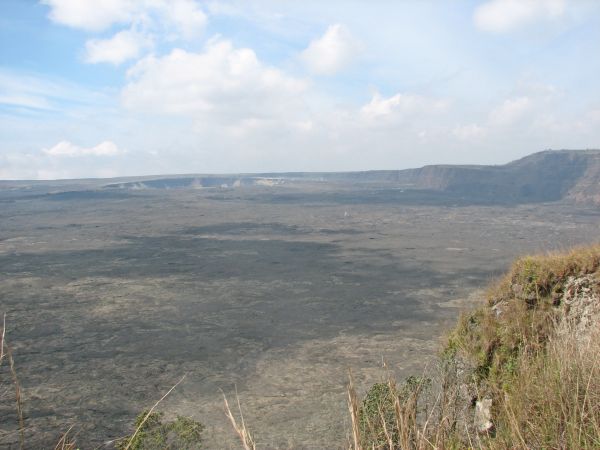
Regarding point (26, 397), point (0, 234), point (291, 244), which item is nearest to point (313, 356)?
point (26, 397)

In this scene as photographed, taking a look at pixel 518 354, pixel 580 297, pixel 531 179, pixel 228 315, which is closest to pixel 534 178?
pixel 531 179

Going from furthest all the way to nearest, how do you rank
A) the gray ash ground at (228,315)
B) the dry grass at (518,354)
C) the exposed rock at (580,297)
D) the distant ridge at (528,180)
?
the distant ridge at (528,180) → the gray ash ground at (228,315) → the exposed rock at (580,297) → the dry grass at (518,354)

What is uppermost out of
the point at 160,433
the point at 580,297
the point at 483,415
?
the point at 580,297

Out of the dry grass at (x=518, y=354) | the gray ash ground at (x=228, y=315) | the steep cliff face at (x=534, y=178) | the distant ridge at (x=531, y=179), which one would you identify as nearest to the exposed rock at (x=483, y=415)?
the dry grass at (x=518, y=354)

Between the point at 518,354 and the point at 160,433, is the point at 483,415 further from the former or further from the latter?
the point at 160,433

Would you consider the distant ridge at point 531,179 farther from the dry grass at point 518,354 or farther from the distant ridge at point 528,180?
the dry grass at point 518,354

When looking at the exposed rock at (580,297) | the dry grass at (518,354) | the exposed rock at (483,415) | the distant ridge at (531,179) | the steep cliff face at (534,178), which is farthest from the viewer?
the steep cliff face at (534,178)

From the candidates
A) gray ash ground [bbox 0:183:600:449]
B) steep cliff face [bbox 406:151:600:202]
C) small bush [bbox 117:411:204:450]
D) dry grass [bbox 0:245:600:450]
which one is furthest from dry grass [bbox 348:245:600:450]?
steep cliff face [bbox 406:151:600:202]

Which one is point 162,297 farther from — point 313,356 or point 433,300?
point 433,300
